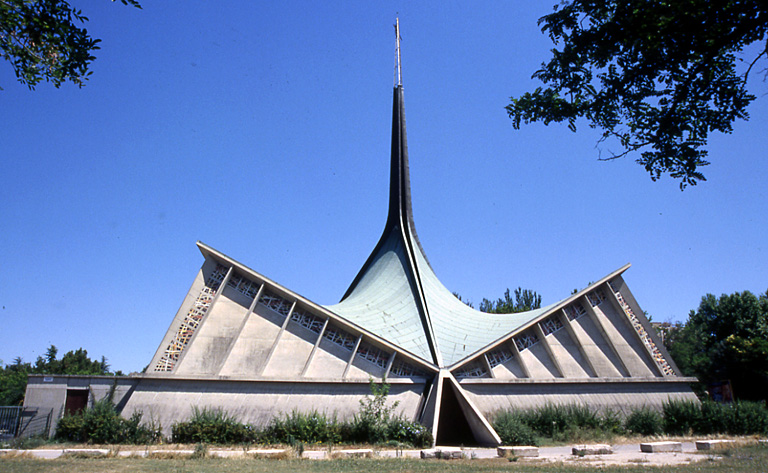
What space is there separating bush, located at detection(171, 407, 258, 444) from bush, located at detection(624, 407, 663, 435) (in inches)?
438

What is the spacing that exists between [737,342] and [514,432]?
2135cm

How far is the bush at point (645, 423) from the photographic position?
51.8 feet

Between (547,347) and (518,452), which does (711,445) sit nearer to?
(518,452)

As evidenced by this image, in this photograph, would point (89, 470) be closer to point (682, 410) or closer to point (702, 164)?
point (702, 164)

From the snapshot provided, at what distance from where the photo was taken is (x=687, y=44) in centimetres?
583

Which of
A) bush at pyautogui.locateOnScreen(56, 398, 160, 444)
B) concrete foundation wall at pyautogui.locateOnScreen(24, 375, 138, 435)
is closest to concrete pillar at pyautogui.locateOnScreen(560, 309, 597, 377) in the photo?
bush at pyautogui.locateOnScreen(56, 398, 160, 444)

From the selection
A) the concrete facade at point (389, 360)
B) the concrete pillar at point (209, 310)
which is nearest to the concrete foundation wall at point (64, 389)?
the concrete facade at point (389, 360)

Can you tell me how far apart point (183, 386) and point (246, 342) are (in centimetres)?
224

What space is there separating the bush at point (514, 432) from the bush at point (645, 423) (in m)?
3.56

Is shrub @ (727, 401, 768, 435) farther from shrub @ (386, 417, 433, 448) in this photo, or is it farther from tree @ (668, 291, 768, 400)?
tree @ (668, 291, 768, 400)

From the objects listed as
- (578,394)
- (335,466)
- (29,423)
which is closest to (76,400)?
(29,423)

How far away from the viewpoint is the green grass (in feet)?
28.6

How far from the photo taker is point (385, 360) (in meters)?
17.4

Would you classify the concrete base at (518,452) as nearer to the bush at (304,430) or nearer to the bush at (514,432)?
the bush at (514,432)
